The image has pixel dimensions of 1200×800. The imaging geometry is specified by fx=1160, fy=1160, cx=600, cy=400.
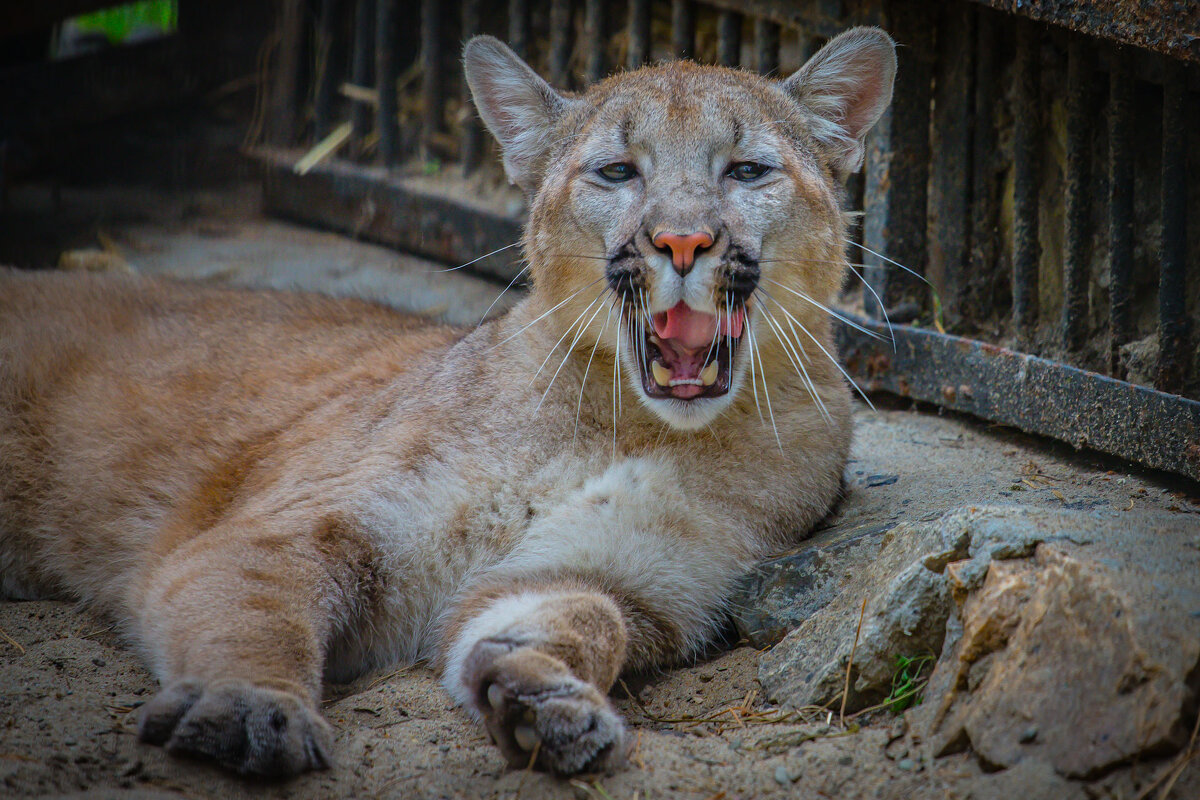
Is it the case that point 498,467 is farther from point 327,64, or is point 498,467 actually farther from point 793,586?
point 327,64

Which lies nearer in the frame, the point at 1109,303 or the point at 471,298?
the point at 1109,303

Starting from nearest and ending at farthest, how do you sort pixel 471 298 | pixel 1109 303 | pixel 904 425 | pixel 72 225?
pixel 1109 303
pixel 904 425
pixel 471 298
pixel 72 225

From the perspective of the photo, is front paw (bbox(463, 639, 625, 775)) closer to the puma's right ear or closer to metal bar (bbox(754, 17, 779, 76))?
the puma's right ear

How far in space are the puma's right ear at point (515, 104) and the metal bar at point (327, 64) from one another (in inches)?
146

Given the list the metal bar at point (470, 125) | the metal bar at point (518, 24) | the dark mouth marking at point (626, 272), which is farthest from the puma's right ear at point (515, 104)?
the metal bar at point (470, 125)

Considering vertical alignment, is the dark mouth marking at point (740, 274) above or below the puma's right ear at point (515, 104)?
below

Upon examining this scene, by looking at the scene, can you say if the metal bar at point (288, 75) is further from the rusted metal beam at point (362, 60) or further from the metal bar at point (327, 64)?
the rusted metal beam at point (362, 60)

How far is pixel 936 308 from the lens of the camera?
198 inches

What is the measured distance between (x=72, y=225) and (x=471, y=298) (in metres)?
2.74

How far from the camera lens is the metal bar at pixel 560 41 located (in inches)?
250

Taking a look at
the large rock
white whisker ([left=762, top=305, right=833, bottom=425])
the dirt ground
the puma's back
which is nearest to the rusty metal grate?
the dirt ground

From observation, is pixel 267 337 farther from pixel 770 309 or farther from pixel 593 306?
pixel 770 309

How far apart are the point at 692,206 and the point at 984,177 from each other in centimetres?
192

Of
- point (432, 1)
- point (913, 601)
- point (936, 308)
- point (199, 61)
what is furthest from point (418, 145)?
point (913, 601)
